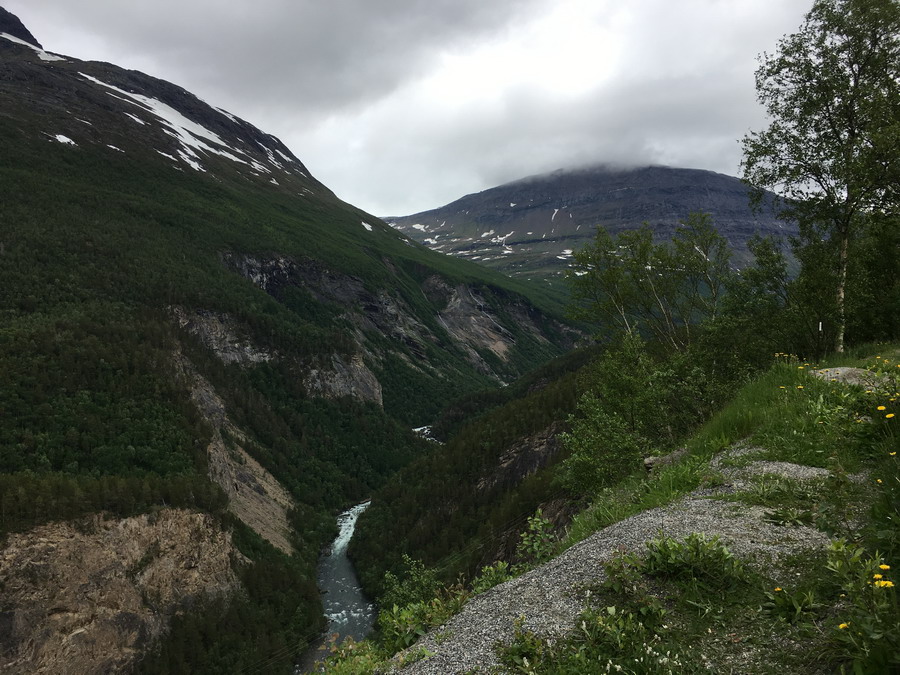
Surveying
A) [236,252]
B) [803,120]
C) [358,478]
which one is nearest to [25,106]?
[236,252]

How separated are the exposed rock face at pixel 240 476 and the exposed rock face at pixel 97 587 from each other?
17030 mm

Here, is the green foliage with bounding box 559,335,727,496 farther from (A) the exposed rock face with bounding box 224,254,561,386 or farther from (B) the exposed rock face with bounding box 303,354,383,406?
(A) the exposed rock face with bounding box 224,254,561,386

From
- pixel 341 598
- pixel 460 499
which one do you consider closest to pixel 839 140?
pixel 460 499

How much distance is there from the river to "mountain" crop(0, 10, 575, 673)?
13.5 feet

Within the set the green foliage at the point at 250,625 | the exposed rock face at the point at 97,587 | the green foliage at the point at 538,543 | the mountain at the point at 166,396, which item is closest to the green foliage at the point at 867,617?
the green foliage at the point at 538,543

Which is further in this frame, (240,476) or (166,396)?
(240,476)

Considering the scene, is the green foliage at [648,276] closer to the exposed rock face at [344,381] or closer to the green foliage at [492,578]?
the green foliage at [492,578]

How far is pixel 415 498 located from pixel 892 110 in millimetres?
94582

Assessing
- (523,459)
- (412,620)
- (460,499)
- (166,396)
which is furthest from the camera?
(460,499)

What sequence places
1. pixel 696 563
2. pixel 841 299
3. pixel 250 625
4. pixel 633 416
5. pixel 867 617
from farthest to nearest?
pixel 250 625 → pixel 633 416 → pixel 841 299 → pixel 696 563 → pixel 867 617

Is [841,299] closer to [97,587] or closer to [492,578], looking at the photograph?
[492,578]

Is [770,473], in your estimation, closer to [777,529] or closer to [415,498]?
[777,529]

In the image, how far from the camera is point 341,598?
81.6 meters

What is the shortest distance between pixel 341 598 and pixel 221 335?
7874 cm
